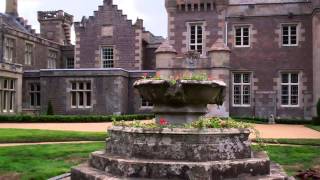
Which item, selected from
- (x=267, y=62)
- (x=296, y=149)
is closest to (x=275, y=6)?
(x=267, y=62)

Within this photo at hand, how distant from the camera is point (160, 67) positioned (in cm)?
3136

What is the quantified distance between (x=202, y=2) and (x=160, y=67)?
21.5ft

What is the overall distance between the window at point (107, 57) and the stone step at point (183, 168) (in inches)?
1282

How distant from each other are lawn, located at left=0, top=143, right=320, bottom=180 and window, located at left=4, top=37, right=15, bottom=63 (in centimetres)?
2512

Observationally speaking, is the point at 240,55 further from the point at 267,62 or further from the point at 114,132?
the point at 114,132

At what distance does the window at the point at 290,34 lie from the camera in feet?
109

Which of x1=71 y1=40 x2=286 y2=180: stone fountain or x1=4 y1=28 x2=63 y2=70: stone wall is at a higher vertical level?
x1=4 y1=28 x2=63 y2=70: stone wall

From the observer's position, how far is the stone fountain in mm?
6910

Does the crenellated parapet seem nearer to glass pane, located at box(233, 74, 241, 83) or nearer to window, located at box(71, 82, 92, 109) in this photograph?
window, located at box(71, 82, 92, 109)

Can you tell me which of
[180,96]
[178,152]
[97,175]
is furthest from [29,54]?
[178,152]

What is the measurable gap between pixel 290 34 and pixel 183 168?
28.4 m

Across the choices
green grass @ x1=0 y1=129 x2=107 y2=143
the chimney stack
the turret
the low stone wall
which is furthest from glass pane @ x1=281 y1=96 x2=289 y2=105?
the low stone wall

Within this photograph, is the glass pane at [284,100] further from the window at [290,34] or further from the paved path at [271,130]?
the paved path at [271,130]

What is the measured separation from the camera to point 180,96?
786 centimetres
